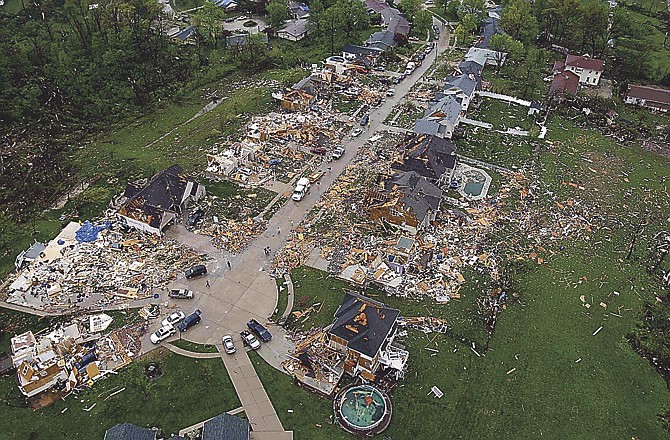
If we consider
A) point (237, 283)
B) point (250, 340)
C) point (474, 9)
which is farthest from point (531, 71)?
point (250, 340)

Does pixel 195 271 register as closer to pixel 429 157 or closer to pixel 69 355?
pixel 69 355

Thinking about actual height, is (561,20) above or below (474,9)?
above

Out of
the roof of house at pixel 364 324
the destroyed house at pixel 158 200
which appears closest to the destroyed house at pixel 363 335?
the roof of house at pixel 364 324

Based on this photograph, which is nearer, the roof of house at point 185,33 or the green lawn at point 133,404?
the green lawn at point 133,404

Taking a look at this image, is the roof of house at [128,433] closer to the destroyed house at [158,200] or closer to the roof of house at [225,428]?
the roof of house at [225,428]

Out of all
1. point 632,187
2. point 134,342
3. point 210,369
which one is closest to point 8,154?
point 134,342
